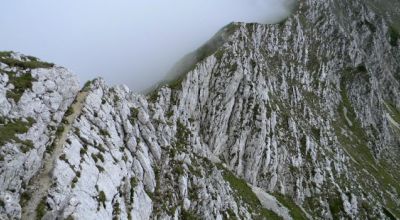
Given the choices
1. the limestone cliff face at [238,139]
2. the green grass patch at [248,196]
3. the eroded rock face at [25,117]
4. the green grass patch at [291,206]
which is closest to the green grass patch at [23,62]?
the eroded rock face at [25,117]

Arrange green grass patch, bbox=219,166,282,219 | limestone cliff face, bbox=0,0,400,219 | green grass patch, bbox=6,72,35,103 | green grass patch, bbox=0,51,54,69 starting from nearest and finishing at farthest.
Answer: green grass patch, bbox=6,72,35,103, limestone cliff face, bbox=0,0,400,219, green grass patch, bbox=0,51,54,69, green grass patch, bbox=219,166,282,219

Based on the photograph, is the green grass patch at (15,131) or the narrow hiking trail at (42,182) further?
the green grass patch at (15,131)

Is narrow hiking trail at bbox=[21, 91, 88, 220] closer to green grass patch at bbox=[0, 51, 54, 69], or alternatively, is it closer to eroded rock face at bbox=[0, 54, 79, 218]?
eroded rock face at bbox=[0, 54, 79, 218]

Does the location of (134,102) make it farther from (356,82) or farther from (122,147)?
(356,82)

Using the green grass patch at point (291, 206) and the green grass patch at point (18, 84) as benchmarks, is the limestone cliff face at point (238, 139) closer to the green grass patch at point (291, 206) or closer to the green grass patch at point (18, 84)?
the green grass patch at point (291, 206)

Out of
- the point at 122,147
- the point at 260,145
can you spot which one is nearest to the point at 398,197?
the point at 260,145

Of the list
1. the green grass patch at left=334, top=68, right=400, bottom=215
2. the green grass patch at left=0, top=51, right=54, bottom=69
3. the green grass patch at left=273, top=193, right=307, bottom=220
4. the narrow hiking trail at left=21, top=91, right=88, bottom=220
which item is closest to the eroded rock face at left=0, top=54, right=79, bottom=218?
the green grass patch at left=0, top=51, right=54, bottom=69

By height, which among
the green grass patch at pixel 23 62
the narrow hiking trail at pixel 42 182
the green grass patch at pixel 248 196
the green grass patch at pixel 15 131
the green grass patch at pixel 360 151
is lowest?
the narrow hiking trail at pixel 42 182

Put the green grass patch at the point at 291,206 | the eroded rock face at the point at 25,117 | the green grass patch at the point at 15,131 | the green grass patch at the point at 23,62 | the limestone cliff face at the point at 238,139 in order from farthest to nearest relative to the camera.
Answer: the green grass patch at the point at 291,206 → the green grass patch at the point at 23,62 → the limestone cliff face at the point at 238,139 → the green grass patch at the point at 15,131 → the eroded rock face at the point at 25,117
